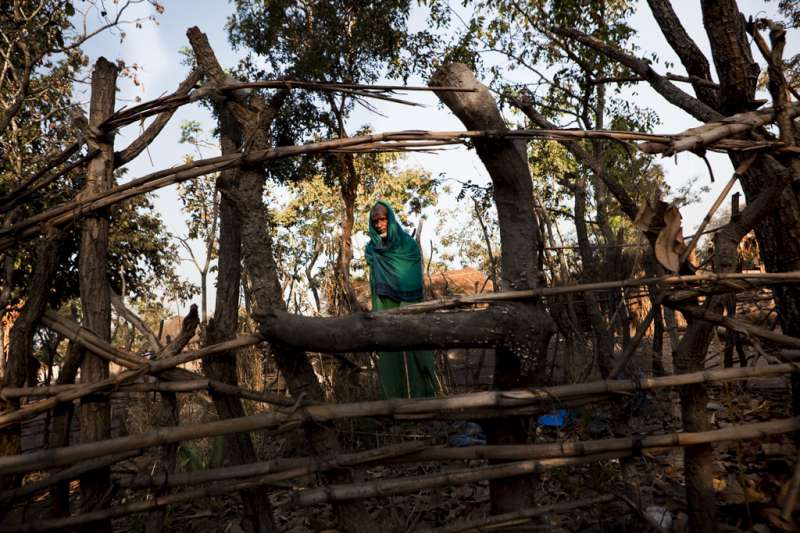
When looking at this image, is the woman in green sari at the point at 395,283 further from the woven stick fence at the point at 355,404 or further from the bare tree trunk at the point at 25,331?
the bare tree trunk at the point at 25,331

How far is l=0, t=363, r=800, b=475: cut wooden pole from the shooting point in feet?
5.23

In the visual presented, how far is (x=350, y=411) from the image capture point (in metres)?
1.70

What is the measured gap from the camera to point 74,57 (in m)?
7.55

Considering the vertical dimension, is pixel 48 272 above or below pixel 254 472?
above

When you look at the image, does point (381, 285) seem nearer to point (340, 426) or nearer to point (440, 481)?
point (340, 426)

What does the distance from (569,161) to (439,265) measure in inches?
506

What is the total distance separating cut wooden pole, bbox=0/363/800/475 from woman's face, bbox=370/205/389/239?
150 inches

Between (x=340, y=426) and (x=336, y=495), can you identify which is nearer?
(x=336, y=495)

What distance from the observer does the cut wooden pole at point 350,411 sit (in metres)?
1.59

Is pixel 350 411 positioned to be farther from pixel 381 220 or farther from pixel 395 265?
pixel 381 220

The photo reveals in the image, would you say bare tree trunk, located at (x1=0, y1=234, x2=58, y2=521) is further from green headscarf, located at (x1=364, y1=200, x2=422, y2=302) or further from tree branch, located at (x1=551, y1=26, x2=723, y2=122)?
green headscarf, located at (x1=364, y1=200, x2=422, y2=302)

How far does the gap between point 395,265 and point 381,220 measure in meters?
0.50

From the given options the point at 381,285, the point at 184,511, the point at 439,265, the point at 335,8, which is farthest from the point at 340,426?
the point at 439,265

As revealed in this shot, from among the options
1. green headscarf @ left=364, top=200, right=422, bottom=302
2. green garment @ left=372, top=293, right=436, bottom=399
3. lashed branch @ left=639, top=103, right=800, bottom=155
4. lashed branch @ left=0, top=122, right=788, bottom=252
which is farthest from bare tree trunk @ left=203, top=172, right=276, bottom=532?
green headscarf @ left=364, top=200, right=422, bottom=302
